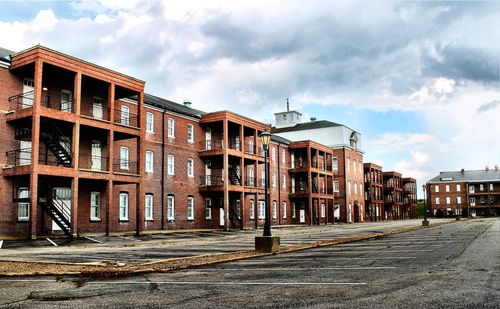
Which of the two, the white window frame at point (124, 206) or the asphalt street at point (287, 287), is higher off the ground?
the white window frame at point (124, 206)

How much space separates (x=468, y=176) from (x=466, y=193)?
4.88 metres

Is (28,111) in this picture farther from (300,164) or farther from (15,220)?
(300,164)

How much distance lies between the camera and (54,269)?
1189 cm

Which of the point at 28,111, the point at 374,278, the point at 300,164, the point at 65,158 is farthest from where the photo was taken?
the point at 300,164

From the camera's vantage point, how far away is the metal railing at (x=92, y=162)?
99.3ft

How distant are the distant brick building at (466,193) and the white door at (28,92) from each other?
110 metres

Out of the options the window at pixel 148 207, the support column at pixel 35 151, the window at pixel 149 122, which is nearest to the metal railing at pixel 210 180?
the window at pixel 148 207

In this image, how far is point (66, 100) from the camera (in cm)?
2973

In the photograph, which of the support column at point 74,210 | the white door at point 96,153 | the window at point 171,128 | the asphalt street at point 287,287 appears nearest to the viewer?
the asphalt street at point 287,287

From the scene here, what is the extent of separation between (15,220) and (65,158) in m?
4.27

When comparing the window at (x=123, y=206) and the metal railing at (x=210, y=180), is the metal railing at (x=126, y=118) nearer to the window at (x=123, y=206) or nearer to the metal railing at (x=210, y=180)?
the window at (x=123, y=206)

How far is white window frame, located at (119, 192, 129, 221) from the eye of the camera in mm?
33250

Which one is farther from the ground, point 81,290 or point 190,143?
point 190,143

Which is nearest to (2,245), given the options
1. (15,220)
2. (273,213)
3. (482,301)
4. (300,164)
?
(15,220)
